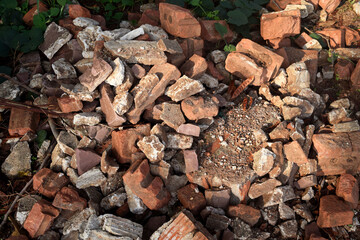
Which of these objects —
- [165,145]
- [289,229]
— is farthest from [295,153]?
[165,145]

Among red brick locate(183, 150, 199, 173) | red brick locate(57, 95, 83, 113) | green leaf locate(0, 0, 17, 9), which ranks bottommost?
red brick locate(183, 150, 199, 173)

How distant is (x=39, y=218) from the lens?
2803 millimetres

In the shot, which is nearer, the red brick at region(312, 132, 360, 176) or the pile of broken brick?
the pile of broken brick

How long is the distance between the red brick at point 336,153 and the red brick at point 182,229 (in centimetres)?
152

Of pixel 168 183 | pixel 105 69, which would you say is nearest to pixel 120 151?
pixel 168 183

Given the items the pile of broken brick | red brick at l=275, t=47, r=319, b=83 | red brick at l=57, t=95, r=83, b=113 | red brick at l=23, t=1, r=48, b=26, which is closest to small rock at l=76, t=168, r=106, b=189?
the pile of broken brick

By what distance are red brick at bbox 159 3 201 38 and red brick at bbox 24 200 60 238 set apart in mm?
2284

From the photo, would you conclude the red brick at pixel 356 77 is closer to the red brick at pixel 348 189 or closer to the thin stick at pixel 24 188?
the red brick at pixel 348 189

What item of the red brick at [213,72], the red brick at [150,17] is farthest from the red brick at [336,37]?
the red brick at [150,17]

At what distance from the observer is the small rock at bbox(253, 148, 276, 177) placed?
2945 mm

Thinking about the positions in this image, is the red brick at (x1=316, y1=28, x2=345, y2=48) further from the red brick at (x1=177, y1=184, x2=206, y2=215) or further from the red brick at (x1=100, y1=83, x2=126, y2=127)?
the red brick at (x1=100, y1=83, x2=126, y2=127)

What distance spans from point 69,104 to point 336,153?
2776 mm

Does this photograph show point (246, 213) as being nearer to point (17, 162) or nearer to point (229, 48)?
point (229, 48)

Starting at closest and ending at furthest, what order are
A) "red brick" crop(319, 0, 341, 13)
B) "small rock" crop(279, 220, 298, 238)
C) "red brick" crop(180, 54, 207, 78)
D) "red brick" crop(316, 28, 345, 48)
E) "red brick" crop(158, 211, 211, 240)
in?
"red brick" crop(158, 211, 211, 240), "small rock" crop(279, 220, 298, 238), "red brick" crop(180, 54, 207, 78), "red brick" crop(316, 28, 345, 48), "red brick" crop(319, 0, 341, 13)
